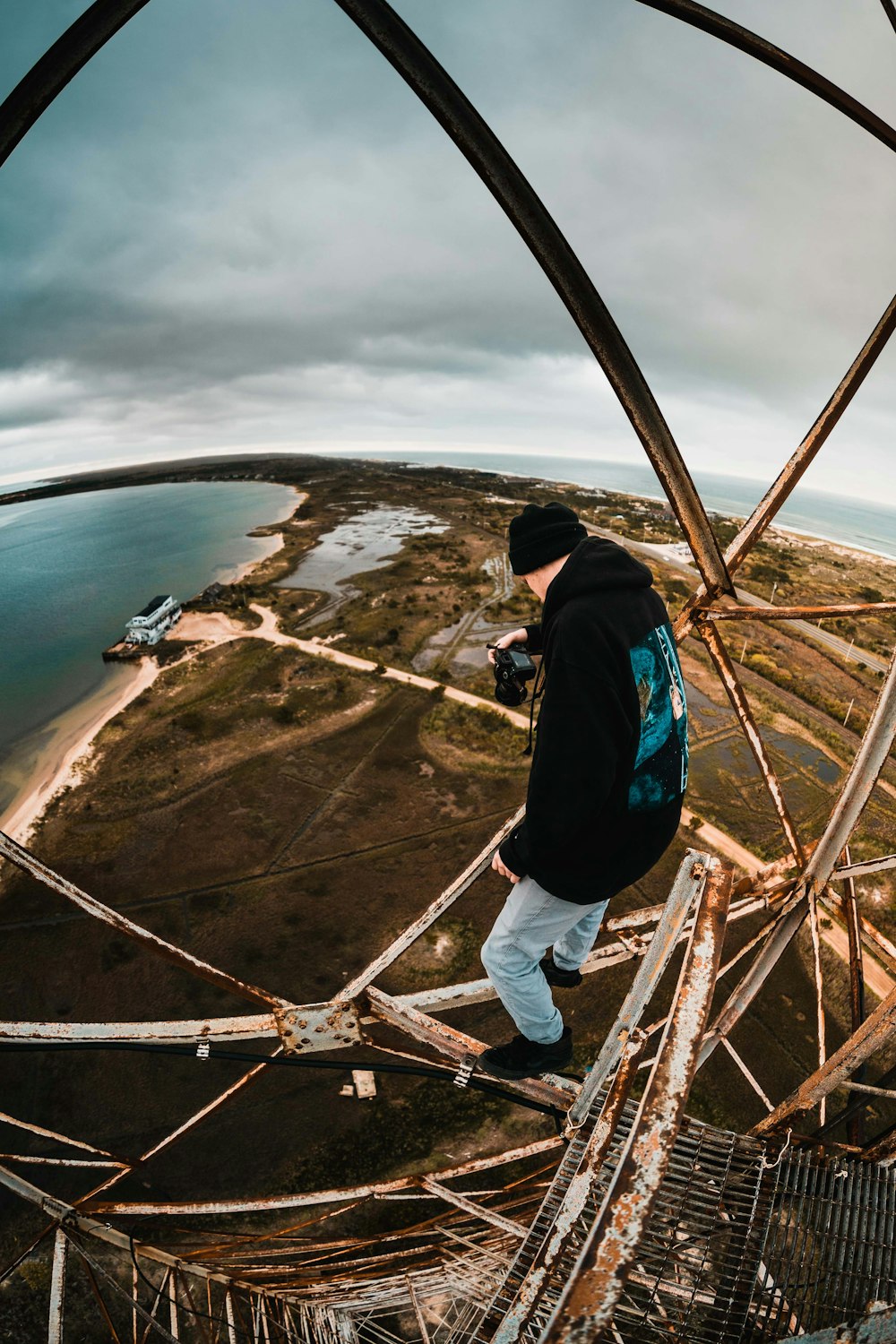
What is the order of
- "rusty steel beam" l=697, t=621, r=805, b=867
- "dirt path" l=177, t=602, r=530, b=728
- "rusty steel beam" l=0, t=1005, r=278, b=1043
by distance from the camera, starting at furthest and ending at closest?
"dirt path" l=177, t=602, r=530, b=728 → "rusty steel beam" l=697, t=621, r=805, b=867 → "rusty steel beam" l=0, t=1005, r=278, b=1043

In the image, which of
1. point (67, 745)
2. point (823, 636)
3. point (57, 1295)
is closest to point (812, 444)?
point (57, 1295)

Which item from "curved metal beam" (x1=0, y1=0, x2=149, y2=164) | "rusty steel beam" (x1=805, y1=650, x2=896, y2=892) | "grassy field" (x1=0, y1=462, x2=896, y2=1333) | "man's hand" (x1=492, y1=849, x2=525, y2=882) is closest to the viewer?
"curved metal beam" (x1=0, y1=0, x2=149, y2=164)

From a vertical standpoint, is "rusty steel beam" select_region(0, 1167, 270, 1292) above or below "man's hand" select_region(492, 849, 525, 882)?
below

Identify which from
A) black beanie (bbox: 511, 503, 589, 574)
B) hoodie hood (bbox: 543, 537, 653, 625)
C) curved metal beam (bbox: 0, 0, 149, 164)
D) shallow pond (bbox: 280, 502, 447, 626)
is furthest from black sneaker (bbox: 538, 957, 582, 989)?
shallow pond (bbox: 280, 502, 447, 626)

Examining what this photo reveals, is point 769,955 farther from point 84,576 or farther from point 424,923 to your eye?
point 84,576

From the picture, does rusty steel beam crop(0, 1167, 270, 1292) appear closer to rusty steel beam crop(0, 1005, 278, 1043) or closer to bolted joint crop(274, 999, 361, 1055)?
rusty steel beam crop(0, 1005, 278, 1043)

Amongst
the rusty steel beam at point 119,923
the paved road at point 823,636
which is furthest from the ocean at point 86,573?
the paved road at point 823,636

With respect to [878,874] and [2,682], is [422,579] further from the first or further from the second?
[878,874]
